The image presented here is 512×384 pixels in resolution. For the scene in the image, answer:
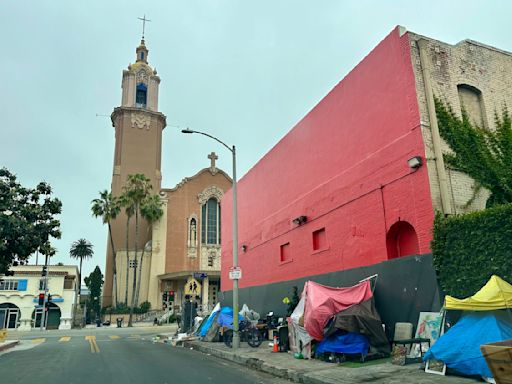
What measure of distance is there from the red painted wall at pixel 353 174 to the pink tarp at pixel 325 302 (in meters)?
1.69

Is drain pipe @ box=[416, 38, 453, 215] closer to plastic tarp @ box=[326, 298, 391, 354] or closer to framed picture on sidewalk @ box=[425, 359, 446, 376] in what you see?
plastic tarp @ box=[326, 298, 391, 354]

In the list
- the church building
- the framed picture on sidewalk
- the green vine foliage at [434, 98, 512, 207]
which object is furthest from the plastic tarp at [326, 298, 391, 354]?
the church building

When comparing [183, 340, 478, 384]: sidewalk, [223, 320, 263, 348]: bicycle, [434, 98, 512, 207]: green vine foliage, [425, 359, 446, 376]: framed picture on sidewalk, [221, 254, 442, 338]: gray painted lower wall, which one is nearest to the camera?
[183, 340, 478, 384]: sidewalk

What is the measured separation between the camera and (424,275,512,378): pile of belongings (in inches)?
312

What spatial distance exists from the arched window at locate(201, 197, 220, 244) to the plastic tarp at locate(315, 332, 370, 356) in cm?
3696

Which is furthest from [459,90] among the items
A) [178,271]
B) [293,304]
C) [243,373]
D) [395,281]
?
[178,271]

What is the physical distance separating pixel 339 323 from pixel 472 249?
3603 mm

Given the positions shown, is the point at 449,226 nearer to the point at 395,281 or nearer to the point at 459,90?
the point at 395,281

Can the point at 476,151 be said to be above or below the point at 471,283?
above

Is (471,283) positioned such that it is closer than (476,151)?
Yes

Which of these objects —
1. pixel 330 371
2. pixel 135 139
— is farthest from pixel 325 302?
pixel 135 139

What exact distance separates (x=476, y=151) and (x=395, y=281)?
14.7ft

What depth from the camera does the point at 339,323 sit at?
10852mm

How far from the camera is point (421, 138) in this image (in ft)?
39.8
